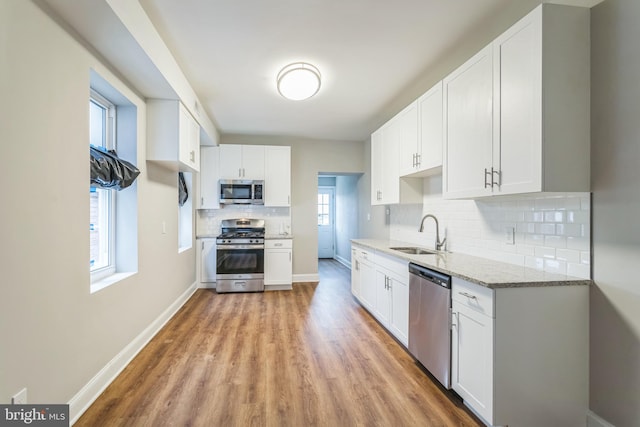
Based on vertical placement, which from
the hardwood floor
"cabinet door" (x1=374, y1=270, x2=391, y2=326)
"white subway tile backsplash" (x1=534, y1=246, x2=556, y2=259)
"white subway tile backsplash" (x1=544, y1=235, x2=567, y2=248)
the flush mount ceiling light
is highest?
the flush mount ceiling light

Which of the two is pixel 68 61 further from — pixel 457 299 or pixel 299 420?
pixel 457 299

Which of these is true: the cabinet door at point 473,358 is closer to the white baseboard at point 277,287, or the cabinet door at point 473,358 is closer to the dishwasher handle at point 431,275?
the dishwasher handle at point 431,275

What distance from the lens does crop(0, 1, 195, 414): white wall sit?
4.37ft

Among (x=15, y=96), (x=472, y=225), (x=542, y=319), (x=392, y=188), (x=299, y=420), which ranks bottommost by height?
(x=299, y=420)

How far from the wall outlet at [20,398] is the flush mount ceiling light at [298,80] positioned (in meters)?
2.80

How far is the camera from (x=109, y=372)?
84.1 inches

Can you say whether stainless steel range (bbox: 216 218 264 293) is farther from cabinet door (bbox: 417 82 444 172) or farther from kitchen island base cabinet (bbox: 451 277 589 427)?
kitchen island base cabinet (bbox: 451 277 589 427)

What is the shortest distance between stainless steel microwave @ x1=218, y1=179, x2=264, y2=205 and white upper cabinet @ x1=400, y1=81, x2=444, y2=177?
2482mm

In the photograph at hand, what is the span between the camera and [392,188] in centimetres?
352

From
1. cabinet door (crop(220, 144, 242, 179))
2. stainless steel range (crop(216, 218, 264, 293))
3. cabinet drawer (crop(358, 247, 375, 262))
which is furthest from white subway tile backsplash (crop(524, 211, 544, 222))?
cabinet door (crop(220, 144, 242, 179))

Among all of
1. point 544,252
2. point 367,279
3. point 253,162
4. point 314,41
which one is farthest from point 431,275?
point 253,162

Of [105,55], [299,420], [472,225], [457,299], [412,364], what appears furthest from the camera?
[472,225]

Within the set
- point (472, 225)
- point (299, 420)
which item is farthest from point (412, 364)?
point (472, 225)

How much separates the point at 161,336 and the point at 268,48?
2880 mm
